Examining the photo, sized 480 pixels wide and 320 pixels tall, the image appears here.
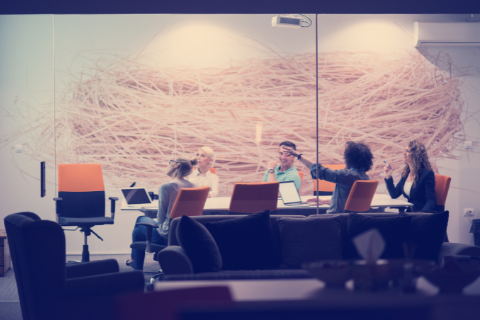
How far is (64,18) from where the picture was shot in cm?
455

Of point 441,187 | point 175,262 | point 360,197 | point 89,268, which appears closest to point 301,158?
point 360,197

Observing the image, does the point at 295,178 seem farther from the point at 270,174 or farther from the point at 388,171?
the point at 388,171

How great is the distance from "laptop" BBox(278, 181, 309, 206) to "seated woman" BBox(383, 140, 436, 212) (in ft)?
3.07

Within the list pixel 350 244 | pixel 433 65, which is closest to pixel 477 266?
pixel 350 244

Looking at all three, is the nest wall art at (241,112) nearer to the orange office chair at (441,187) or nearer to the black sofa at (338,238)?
the orange office chair at (441,187)

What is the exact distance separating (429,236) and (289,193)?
59.5 inches

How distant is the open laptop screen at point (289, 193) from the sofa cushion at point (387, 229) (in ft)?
3.15

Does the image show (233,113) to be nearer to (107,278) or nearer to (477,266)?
(107,278)

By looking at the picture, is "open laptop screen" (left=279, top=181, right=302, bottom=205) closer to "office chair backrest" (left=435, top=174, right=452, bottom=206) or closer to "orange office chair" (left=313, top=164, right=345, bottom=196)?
"orange office chair" (left=313, top=164, right=345, bottom=196)

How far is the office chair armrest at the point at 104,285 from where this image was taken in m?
2.52

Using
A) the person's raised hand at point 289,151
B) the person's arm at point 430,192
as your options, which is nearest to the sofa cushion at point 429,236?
the person's arm at point 430,192

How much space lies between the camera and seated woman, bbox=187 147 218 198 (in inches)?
180

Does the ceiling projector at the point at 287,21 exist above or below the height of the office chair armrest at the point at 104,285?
above

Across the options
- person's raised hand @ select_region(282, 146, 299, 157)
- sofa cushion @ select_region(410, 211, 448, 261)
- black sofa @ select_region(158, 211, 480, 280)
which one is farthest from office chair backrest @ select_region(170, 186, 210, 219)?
sofa cushion @ select_region(410, 211, 448, 261)
